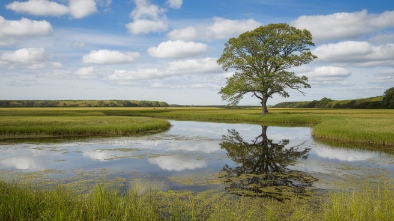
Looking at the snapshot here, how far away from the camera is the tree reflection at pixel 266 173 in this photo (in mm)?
10883

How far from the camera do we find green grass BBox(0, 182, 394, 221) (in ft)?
22.9

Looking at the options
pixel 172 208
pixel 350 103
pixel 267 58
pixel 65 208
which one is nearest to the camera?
pixel 65 208

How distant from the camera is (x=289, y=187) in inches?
448

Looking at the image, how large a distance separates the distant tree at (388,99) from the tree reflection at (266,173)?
80.1 meters

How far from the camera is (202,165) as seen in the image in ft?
52.5

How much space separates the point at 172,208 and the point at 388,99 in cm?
9967

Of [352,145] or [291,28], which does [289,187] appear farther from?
[291,28]

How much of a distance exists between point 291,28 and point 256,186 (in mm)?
43514

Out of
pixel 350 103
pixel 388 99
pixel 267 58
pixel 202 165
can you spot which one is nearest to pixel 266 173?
pixel 202 165

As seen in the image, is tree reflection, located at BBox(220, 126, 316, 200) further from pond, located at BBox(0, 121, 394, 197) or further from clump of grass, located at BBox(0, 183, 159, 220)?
clump of grass, located at BBox(0, 183, 159, 220)

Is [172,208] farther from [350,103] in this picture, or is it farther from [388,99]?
[350,103]

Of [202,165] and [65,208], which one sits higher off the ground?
[65,208]

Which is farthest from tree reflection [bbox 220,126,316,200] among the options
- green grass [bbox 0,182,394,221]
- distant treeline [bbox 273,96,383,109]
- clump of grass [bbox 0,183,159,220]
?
distant treeline [bbox 273,96,383,109]

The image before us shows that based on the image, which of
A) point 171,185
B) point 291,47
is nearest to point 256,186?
point 171,185
